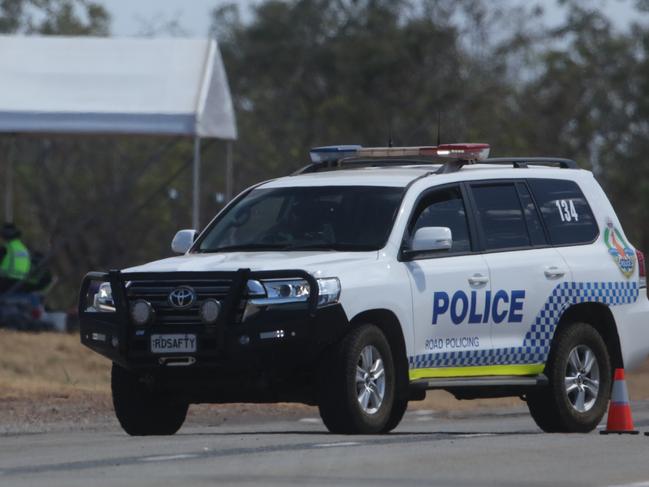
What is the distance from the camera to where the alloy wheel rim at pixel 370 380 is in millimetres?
10914

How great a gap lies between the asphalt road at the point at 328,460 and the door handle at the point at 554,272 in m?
1.24

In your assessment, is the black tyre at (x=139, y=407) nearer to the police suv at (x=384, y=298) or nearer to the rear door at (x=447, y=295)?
the police suv at (x=384, y=298)

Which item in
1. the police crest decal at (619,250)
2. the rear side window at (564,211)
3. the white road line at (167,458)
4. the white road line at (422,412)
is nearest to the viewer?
the white road line at (167,458)

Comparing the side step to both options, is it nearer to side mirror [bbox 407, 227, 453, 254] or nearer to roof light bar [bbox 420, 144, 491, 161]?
side mirror [bbox 407, 227, 453, 254]

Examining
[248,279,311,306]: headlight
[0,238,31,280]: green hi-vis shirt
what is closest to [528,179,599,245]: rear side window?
[248,279,311,306]: headlight

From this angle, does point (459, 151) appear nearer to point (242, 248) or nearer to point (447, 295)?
point (447, 295)

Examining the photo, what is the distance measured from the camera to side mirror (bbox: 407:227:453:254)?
442 inches

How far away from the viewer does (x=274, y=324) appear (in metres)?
10.6

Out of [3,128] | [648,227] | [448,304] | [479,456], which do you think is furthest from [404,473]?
[648,227]

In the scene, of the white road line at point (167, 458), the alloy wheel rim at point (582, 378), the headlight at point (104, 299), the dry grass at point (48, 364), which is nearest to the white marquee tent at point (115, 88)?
the dry grass at point (48, 364)

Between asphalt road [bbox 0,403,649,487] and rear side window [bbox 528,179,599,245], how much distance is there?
172 cm

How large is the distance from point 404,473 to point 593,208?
4.58m

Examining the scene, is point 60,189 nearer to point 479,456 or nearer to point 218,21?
point 218,21

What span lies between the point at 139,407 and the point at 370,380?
5.33ft
